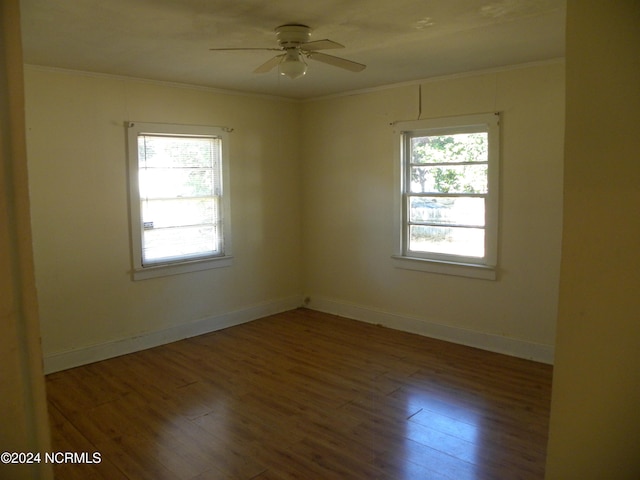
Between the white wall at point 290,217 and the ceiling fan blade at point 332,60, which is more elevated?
the ceiling fan blade at point 332,60

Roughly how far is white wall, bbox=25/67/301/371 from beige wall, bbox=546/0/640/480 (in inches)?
160

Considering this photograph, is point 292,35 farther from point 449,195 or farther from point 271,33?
point 449,195

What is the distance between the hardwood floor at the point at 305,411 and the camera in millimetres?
2771

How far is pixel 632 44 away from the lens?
92cm

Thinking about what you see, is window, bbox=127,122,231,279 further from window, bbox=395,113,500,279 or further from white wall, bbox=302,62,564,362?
window, bbox=395,113,500,279

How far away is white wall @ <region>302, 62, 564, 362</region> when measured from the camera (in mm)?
4156

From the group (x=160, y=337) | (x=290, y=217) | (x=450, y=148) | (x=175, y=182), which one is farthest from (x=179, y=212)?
(x=450, y=148)

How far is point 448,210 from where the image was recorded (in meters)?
4.83

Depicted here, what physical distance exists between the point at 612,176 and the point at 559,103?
3490mm

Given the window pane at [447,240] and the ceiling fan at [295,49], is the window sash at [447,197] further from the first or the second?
the ceiling fan at [295,49]

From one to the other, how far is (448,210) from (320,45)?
97.5 inches

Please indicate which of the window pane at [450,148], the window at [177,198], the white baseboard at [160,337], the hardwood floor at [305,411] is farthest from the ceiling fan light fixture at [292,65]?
the white baseboard at [160,337]

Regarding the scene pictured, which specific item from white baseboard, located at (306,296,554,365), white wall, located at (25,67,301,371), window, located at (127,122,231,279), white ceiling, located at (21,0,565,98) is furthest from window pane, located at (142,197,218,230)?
white baseboard, located at (306,296,554,365)

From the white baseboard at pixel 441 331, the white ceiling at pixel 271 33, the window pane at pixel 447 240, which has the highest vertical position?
the white ceiling at pixel 271 33
